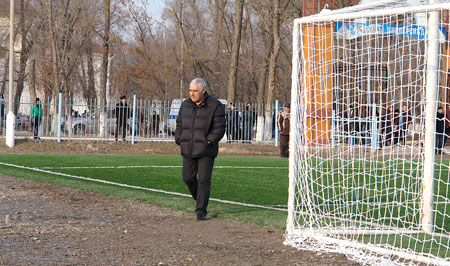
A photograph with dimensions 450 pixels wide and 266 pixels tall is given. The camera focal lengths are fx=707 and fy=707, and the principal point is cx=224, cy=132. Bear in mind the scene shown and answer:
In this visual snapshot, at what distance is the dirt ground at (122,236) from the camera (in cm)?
632

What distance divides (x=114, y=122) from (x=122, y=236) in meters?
20.5

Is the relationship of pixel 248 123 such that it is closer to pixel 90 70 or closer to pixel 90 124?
pixel 90 124

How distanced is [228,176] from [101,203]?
17.5ft

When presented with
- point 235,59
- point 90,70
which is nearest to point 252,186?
point 235,59

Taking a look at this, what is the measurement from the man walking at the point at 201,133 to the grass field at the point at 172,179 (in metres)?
0.64

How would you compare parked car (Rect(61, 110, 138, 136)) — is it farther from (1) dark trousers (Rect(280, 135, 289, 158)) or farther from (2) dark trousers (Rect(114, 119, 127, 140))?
(1) dark trousers (Rect(280, 135, 289, 158))

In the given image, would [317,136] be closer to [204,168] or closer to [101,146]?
[204,168]

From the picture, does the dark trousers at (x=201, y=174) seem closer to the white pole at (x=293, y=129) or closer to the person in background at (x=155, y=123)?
the white pole at (x=293, y=129)

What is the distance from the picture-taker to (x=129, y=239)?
727 centimetres

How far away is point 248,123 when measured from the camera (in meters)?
28.3

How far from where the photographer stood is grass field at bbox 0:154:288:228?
9959 millimetres

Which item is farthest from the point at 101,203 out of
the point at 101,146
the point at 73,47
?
the point at 73,47

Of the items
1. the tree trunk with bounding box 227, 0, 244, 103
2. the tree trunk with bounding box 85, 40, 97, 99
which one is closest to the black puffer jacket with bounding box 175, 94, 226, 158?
the tree trunk with bounding box 227, 0, 244, 103

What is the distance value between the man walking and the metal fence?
17816 millimetres
